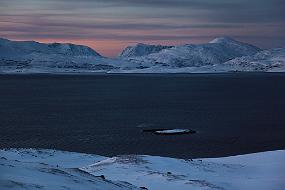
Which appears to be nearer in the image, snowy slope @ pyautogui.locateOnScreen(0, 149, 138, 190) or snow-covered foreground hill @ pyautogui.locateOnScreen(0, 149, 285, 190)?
snowy slope @ pyautogui.locateOnScreen(0, 149, 138, 190)

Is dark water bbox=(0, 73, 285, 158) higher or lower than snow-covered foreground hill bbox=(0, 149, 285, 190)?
lower

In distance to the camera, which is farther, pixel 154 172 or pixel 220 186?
pixel 154 172

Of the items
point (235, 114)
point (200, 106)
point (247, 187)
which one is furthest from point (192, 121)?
point (247, 187)

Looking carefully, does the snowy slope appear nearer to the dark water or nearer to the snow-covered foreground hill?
the snow-covered foreground hill

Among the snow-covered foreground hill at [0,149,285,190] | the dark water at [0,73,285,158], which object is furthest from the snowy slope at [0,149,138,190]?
the dark water at [0,73,285,158]

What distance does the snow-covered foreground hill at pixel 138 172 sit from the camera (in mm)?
29172

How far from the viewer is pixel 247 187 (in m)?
42.0

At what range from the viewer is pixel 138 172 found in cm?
4616

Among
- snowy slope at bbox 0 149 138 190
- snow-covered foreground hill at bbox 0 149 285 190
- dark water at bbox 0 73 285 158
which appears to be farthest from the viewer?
dark water at bbox 0 73 285 158

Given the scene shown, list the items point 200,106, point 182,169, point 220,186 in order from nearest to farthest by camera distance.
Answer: point 220,186 → point 182,169 → point 200,106

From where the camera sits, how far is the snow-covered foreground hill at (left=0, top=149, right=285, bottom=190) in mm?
29172

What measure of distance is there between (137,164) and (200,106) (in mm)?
98992

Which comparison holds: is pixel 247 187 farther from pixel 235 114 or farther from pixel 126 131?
pixel 235 114

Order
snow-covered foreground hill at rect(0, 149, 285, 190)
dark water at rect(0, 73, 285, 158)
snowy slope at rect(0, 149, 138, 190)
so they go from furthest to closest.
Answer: dark water at rect(0, 73, 285, 158), snow-covered foreground hill at rect(0, 149, 285, 190), snowy slope at rect(0, 149, 138, 190)
